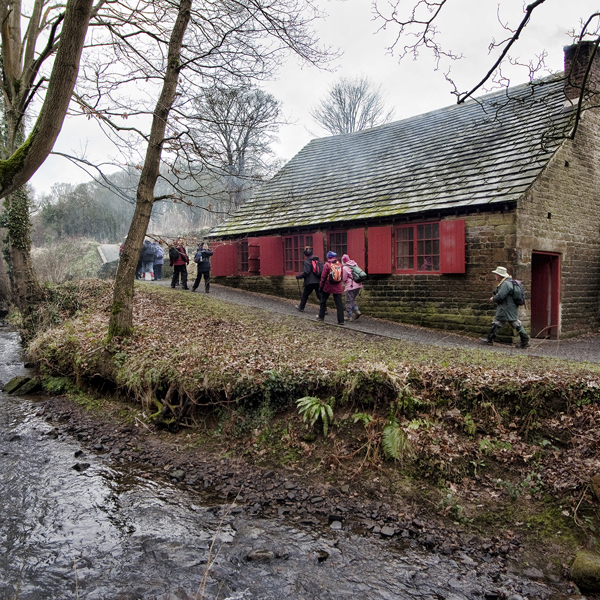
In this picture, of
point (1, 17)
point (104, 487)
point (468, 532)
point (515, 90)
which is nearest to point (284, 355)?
point (104, 487)

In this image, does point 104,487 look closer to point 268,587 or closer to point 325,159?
point 268,587

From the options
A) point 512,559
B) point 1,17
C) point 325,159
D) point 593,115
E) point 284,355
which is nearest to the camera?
point 512,559

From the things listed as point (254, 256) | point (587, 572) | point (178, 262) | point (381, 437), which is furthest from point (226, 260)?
point (587, 572)

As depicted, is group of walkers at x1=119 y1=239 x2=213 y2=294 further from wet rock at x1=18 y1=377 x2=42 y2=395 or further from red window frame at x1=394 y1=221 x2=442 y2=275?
red window frame at x1=394 y1=221 x2=442 y2=275

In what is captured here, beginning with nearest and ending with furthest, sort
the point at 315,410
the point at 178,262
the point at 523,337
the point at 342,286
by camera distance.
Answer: the point at 315,410 < the point at 523,337 < the point at 342,286 < the point at 178,262

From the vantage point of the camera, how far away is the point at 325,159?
18.4m

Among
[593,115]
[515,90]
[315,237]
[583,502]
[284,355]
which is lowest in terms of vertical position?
[583,502]

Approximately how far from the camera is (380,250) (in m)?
13.0

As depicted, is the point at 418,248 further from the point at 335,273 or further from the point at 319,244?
the point at 319,244

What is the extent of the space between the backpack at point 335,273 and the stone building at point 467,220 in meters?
1.91

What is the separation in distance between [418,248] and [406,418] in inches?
286

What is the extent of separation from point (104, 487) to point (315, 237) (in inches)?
Result: 417

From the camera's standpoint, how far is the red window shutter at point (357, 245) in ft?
44.3

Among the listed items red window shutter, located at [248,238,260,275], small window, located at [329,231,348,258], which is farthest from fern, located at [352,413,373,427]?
red window shutter, located at [248,238,260,275]
